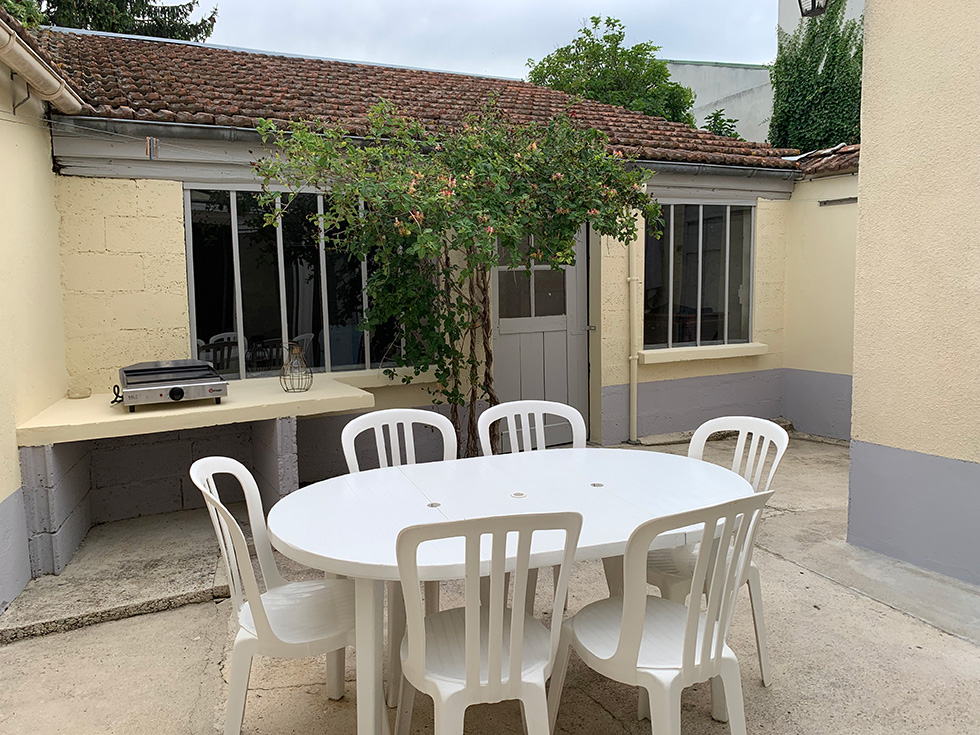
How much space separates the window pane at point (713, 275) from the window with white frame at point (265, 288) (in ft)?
11.5

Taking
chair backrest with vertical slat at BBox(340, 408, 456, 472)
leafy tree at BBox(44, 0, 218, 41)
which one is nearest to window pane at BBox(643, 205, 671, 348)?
chair backrest with vertical slat at BBox(340, 408, 456, 472)

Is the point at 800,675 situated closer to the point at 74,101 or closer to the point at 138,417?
the point at 138,417

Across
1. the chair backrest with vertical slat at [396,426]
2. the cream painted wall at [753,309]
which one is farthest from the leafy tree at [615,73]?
the chair backrest with vertical slat at [396,426]

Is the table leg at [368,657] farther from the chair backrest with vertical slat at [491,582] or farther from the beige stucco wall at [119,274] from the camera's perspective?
the beige stucco wall at [119,274]

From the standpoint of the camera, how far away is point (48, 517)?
3.87m

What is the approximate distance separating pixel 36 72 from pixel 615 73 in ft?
61.0

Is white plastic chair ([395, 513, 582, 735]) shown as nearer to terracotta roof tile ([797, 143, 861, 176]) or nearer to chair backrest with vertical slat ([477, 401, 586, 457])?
chair backrest with vertical slat ([477, 401, 586, 457])

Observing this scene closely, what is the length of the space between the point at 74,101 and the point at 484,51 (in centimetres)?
3479

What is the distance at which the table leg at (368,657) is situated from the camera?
2197 mm

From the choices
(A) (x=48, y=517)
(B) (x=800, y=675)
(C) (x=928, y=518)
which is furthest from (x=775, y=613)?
(A) (x=48, y=517)

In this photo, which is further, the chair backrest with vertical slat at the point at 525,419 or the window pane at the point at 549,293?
the window pane at the point at 549,293

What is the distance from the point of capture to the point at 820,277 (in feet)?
25.1

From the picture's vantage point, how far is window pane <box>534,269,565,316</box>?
6.82 m

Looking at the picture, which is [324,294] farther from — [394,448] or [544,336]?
[394,448]
